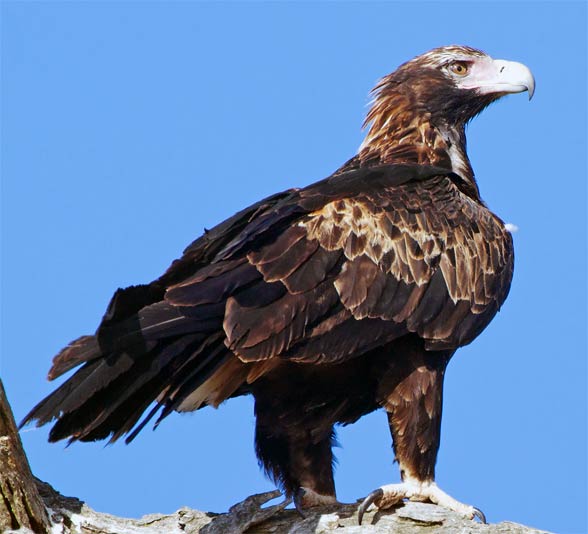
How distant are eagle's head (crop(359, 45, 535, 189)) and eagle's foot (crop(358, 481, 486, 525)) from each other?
2.55 meters

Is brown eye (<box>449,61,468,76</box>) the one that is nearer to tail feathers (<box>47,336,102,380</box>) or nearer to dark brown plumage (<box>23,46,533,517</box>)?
dark brown plumage (<box>23,46,533,517</box>)

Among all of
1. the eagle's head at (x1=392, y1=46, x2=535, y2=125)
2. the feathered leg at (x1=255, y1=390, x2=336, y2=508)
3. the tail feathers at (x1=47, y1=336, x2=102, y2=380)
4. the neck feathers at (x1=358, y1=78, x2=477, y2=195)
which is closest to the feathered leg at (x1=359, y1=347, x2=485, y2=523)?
the feathered leg at (x1=255, y1=390, x2=336, y2=508)

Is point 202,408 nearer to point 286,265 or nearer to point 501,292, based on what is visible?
point 286,265

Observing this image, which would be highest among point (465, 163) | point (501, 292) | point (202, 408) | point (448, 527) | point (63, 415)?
point (465, 163)

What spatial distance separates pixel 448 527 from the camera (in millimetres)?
6680

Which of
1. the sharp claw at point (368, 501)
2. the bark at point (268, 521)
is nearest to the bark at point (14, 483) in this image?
the bark at point (268, 521)

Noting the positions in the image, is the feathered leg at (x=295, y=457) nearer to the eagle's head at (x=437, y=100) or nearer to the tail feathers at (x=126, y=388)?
the tail feathers at (x=126, y=388)

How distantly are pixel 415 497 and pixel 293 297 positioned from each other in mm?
1402

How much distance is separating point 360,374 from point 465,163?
2105 millimetres

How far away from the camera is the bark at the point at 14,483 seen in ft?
19.6

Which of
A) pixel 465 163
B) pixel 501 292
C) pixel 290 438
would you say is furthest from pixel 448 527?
pixel 465 163

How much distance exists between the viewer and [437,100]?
9203mm

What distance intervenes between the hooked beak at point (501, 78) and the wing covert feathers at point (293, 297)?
126 centimetres

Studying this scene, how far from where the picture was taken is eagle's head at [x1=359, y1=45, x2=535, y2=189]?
902cm
